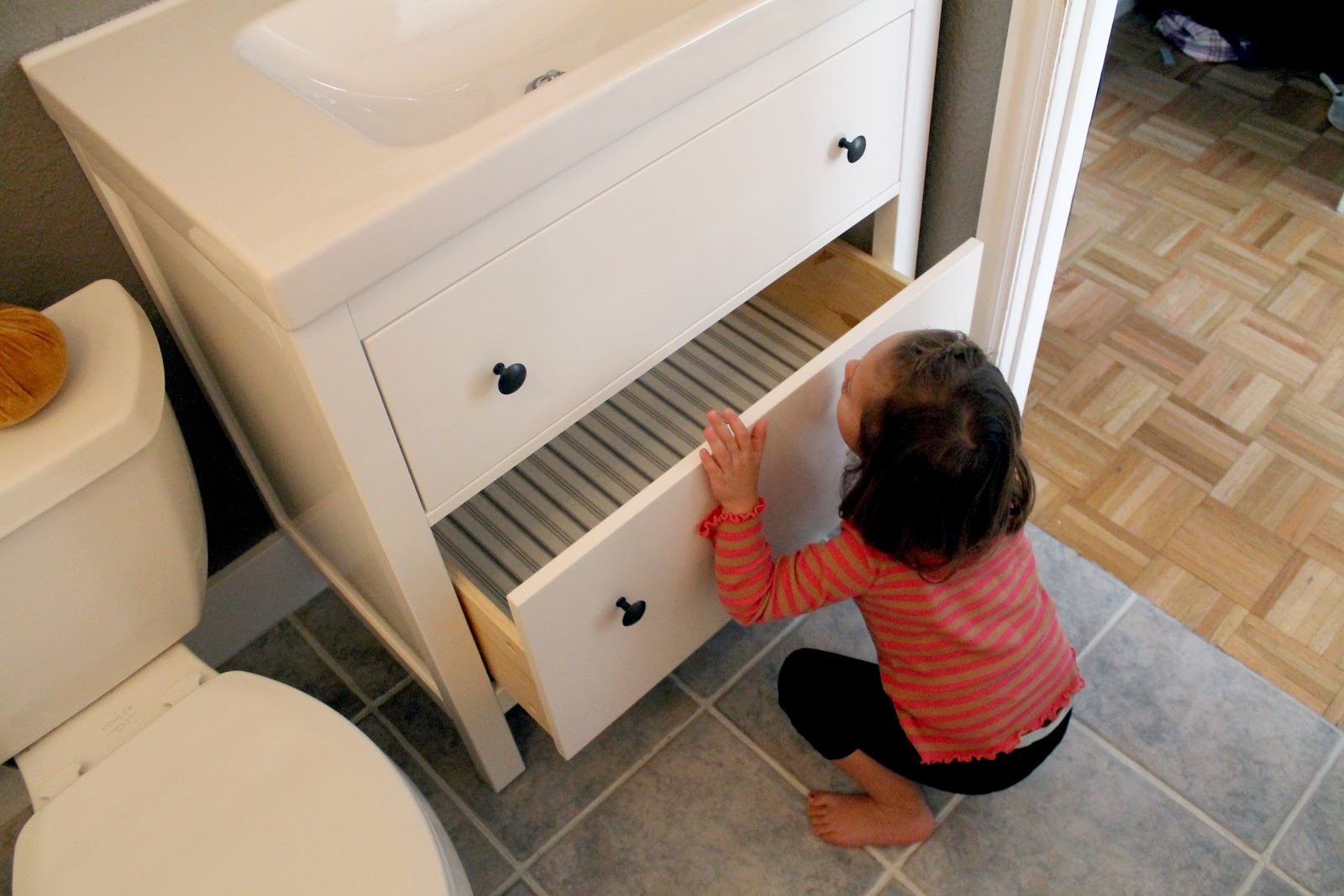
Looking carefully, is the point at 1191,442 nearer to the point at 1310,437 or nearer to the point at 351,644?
the point at 1310,437

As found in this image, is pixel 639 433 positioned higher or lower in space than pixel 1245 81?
higher

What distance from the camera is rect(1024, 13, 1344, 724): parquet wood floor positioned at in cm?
133

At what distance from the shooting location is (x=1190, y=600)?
4.33ft

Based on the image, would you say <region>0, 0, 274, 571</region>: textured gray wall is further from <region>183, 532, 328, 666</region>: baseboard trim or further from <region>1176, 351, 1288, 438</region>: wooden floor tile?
<region>1176, 351, 1288, 438</region>: wooden floor tile

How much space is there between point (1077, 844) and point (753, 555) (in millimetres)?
523

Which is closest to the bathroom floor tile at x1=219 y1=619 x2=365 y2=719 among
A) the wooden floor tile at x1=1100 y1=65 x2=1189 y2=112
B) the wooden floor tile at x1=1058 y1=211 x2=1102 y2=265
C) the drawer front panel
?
the drawer front panel

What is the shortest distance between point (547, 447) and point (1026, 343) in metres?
0.62

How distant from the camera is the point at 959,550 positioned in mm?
893

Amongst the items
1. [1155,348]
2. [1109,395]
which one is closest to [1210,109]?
[1155,348]

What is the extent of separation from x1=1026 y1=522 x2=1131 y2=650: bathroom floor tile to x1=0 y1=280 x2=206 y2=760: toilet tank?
101 cm

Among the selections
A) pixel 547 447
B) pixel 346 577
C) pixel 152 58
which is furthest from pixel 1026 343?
pixel 152 58

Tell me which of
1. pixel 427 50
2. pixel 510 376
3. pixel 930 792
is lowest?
pixel 930 792

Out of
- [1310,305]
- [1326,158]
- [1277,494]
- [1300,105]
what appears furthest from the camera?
[1300,105]

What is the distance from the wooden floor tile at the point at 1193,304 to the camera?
64.4 inches
